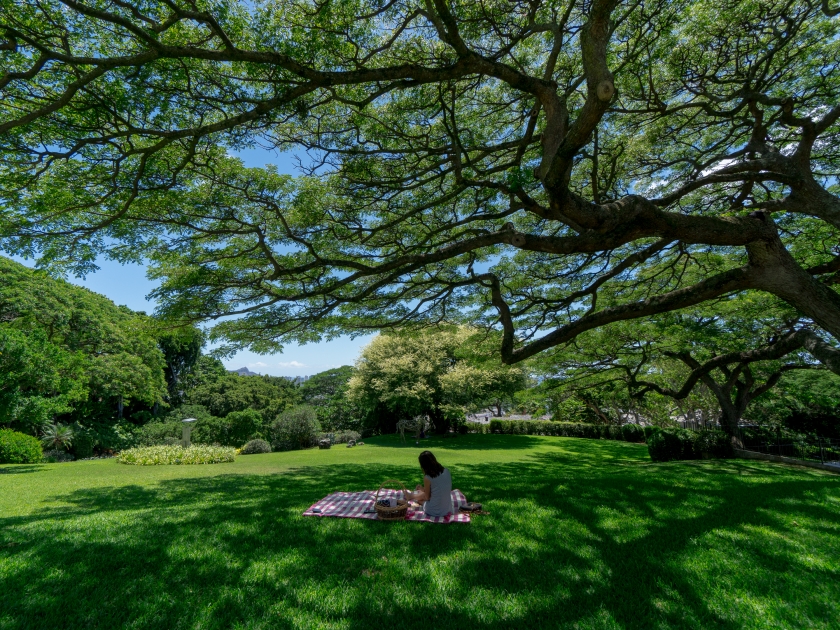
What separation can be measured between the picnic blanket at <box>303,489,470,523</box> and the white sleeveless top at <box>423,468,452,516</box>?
0.23 feet

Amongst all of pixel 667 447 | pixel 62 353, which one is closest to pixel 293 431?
pixel 62 353

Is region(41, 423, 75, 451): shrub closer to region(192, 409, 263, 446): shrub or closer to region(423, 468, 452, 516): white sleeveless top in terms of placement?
region(192, 409, 263, 446): shrub

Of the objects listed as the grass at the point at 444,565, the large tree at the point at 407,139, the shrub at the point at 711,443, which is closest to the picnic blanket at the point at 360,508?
the grass at the point at 444,565

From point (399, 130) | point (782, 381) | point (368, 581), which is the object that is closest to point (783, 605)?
point (368, 581)

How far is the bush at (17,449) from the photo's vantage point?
568 inches

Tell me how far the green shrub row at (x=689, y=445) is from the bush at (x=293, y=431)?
58.1 ft

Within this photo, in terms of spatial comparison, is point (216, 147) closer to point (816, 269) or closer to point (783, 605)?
point (783, 605)

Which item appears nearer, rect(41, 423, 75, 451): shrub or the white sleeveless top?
the white sleeveless top

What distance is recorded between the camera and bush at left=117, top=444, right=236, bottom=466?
15617 mm

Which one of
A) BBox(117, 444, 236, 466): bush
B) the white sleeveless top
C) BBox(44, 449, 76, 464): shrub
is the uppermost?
the white sleeveless top

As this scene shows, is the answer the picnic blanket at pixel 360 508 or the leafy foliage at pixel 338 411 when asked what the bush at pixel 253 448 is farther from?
the picnic blanket at pixel 360 508

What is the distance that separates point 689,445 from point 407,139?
13.3 m

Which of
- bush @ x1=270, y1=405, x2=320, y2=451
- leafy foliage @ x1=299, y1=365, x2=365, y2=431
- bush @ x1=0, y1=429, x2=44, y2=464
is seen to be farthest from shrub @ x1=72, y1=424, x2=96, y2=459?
leafy foliage @ x1=299, y1=365, x2=365, y2=431

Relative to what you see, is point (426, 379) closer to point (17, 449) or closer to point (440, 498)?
point (17, 449)
